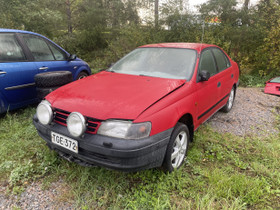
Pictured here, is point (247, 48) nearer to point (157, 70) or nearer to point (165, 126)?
point (157, 70)

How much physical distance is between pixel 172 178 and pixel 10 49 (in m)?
3.41

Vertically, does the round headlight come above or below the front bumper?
above

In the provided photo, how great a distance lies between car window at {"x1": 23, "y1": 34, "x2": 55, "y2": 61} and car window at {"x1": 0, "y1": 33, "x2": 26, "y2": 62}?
0.74 feet

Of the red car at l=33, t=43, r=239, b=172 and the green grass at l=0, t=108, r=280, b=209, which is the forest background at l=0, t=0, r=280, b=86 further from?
the green grass at l=0, t=108, r=280, b=209

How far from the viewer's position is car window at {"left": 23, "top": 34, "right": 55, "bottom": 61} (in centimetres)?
386

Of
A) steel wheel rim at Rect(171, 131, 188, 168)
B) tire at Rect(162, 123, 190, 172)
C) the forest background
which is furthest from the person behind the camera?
the forest background

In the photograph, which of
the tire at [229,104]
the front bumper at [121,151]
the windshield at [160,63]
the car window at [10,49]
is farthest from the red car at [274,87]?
the car window at [10,49]

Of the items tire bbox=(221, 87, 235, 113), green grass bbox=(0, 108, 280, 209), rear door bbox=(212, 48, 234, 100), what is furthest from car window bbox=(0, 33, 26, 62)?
tire bbox=(221, 87, 235, 113)

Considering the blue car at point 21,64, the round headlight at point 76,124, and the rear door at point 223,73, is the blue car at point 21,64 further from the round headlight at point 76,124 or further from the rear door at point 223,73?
the rear door at point 223,73

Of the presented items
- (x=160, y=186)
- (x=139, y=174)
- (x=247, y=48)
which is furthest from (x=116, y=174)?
(x=247, y=48)

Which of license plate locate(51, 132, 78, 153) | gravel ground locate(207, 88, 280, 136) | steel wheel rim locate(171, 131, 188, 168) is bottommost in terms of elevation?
gravel ground locate(207, 88, 280, 136)

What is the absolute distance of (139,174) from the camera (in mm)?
2389

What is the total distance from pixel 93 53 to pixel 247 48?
7999 mm

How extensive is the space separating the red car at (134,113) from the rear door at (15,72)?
143 cm
